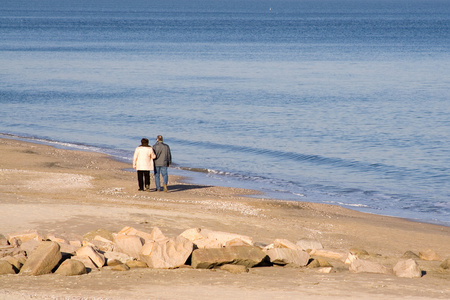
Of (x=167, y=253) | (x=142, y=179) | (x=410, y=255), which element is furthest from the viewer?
(x=142, y=179)

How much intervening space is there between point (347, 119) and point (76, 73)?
28582 mm

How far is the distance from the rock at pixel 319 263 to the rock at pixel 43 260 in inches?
148

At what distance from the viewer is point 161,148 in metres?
17.8

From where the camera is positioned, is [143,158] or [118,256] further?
[143,158]

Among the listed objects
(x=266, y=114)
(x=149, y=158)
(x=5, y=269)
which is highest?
(x=266, y=114)

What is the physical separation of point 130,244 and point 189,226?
2972 mm

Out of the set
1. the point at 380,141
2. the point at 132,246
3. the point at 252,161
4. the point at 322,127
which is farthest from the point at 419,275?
the point at 322,127

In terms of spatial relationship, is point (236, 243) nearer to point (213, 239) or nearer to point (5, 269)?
point (213, 239)

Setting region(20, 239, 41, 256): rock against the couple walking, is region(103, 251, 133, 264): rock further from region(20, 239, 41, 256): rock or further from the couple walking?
the couple walking

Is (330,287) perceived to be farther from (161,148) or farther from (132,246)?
(161,148)

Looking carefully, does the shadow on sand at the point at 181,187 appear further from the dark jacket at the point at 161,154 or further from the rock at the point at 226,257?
the rock at the point at 226,257

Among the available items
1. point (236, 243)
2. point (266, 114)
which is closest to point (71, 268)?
point (236, 243)

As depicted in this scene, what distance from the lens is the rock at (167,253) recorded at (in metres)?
10.1

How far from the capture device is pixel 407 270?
10.5m
